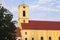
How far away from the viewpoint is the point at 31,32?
88688 millimetres

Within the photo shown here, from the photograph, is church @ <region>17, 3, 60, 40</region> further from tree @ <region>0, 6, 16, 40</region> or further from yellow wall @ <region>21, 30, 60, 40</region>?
tree @ <region>0, 6, 16, 40</region>

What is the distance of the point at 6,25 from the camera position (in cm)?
5072

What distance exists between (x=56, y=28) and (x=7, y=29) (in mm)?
40793

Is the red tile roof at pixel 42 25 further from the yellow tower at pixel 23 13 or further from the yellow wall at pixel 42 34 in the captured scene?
the yellow tower at pixel 23 13

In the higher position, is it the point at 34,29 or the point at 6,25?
the point at 6,25

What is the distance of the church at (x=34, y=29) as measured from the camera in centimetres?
8862

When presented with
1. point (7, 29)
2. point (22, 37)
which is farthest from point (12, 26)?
point (22, 37)

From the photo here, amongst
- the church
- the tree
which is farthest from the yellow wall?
the tree

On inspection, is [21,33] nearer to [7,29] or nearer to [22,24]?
[22,24]

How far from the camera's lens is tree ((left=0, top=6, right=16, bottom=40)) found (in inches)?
1938

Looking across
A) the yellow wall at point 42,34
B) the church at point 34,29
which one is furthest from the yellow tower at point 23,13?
the yellow wall at point 42,34

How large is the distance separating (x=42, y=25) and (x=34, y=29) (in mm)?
3150

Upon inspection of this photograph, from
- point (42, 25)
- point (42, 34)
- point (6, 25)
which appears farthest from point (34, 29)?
point (6, 25)

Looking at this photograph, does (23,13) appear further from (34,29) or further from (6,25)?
(6,25)
